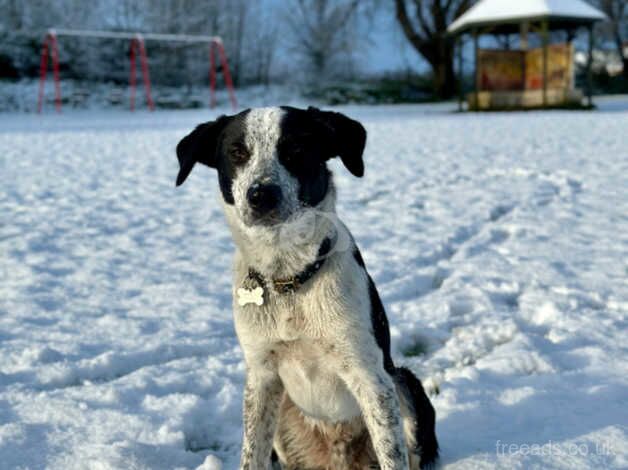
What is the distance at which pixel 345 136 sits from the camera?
2438mm

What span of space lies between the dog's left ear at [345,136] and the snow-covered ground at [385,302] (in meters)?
1.19

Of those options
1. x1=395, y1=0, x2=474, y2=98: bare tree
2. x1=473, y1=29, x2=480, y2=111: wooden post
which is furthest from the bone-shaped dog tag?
x1=395, y1=0, x2=474, y2=98: bare tree

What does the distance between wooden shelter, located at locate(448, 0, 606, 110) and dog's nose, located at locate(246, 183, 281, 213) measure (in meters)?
20.3

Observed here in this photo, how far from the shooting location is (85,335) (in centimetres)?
376

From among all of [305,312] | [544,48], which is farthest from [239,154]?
[544,48]

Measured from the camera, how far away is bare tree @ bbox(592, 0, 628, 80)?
3778cm

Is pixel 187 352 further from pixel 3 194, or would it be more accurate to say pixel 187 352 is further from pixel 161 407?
pixel 3 194

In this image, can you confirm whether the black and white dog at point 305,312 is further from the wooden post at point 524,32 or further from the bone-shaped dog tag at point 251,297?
the wooden post at point 524,32

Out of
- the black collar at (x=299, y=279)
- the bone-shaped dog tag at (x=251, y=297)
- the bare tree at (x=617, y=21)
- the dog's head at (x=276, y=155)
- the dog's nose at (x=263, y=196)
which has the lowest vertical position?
the bone-shaped dog tag at (x=251, y=297)

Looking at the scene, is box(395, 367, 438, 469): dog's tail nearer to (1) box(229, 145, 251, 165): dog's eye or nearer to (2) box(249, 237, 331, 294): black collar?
(2) box(249, 237, 331, 294): black collar

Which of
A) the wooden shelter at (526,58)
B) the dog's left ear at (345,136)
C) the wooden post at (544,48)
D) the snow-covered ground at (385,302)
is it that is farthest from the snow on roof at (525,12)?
the dog's left ear at (345,136)

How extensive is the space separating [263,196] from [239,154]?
266mm

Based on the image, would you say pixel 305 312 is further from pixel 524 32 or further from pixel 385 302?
pixel 524 32

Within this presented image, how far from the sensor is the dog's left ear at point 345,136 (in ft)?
7.93
